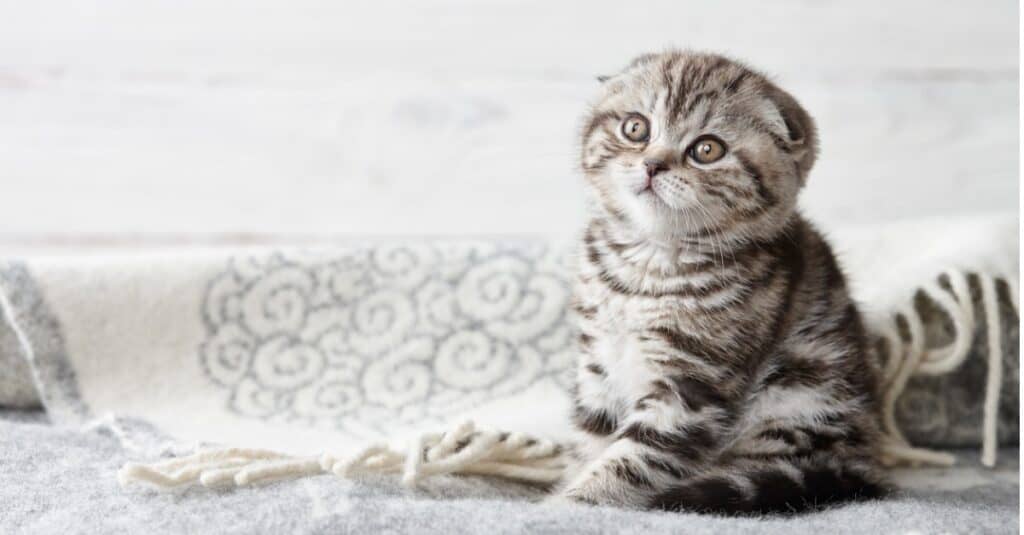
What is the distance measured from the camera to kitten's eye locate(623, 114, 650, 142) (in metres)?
0.88

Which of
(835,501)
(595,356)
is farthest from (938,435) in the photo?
(595,356)

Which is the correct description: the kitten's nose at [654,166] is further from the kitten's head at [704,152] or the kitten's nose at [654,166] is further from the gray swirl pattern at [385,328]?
the gray swirl pattern at [385,328]

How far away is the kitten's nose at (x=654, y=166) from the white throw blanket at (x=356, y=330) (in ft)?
1.05

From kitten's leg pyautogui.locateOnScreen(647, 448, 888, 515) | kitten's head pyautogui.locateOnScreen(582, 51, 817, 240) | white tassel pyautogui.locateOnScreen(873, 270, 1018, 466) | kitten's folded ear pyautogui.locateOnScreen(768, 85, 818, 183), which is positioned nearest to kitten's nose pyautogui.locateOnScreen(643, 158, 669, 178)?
kitten's head pyautogui.locateOnScreen(582, 51, 817, 240)

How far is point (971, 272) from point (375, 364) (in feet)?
2.33

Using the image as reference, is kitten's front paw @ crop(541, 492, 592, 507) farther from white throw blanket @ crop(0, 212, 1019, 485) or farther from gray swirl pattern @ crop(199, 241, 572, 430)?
gray swirl pattern @ crop(199, 241, 572, 430)

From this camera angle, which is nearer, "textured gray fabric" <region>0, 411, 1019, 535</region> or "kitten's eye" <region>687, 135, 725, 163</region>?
"textured gray fabric" <region>0, 411, 1019, 535</region>

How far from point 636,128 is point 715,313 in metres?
0.18

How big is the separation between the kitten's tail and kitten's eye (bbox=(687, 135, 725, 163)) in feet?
0.91

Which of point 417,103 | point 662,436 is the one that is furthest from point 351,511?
point 417,103

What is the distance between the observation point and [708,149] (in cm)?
86

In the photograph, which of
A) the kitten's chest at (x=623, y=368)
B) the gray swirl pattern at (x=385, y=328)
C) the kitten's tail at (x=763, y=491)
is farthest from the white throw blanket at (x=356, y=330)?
the kitten's tail at (x=763, y=491)

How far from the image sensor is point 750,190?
86cm

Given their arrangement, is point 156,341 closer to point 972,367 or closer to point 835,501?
point 835,501
